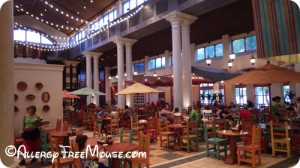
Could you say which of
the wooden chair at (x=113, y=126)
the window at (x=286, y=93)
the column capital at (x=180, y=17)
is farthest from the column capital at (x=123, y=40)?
the window at (x=286, y=93)

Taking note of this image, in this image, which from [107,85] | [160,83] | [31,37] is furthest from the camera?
[107,85]

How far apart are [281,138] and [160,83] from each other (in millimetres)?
7329

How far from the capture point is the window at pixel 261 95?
579 inches

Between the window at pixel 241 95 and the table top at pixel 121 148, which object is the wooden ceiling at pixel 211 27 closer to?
the window at pixel 241 95

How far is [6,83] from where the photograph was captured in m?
2.82

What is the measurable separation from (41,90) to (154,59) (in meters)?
14.6

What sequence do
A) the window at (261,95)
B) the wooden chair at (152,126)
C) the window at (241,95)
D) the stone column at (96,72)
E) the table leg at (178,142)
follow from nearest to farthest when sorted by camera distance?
the table leg at (178,142)
the wooden chair at (152,126)
the window at (261,95)
the window at (241,95)
the stone column at (96,72)

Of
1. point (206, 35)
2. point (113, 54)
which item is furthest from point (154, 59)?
point (206, 35)

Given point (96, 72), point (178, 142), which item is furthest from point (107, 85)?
point (178, 142)

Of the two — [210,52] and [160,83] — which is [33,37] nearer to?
[160,83]

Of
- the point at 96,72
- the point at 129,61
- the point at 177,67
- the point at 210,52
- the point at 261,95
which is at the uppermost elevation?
the point at 210,52

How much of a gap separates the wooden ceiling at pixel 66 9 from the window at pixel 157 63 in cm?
634

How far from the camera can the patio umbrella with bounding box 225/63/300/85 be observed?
6031 millimetres

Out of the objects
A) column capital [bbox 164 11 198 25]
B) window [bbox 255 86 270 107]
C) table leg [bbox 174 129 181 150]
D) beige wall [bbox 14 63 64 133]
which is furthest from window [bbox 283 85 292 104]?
beige wall [bbox 14 63 64 133]
